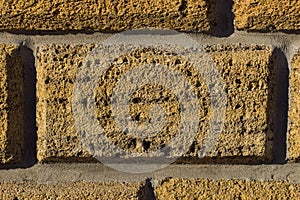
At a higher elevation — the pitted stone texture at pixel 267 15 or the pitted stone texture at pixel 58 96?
the pitted stone texture at pixel 267 15

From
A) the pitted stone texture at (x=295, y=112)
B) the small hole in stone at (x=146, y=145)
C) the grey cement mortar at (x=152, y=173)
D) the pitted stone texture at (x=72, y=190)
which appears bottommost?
the pitted stone texture at (x=72, y=190)

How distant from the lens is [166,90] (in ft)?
3.00

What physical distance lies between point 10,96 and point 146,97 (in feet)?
0.54

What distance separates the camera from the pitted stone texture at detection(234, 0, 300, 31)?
0.91 m

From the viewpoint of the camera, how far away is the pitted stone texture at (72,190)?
95 cm

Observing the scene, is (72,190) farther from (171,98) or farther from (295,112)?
(295,112)

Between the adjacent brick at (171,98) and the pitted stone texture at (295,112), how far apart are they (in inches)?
1.0

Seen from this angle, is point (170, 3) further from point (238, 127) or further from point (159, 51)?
point (238, 127)

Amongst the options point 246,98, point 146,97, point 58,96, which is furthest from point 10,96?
point 246,98

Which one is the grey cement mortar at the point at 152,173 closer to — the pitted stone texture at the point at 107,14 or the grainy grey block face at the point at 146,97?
the grainy grey block face at the point at 146,97

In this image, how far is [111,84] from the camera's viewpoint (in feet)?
3.00

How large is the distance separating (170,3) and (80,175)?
0.24 meters

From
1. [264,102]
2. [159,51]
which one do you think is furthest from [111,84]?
[264,102]

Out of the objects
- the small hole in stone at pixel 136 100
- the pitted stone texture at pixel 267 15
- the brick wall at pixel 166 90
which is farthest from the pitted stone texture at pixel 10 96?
the pitted stone texture at pixel 267 15
